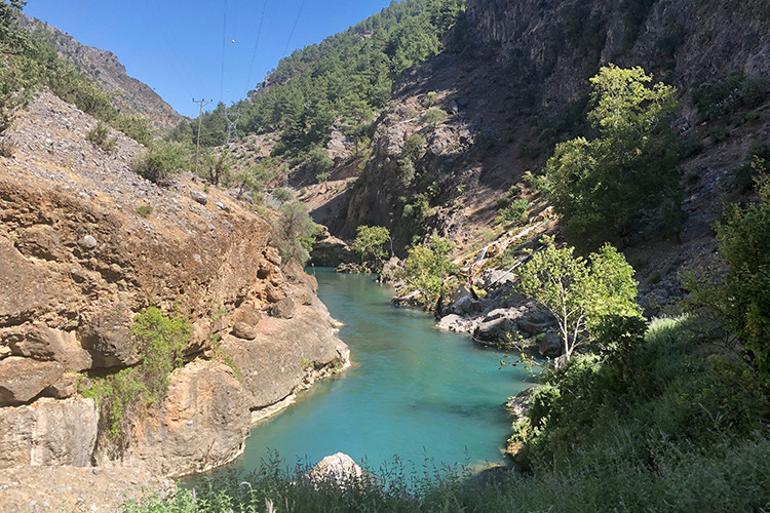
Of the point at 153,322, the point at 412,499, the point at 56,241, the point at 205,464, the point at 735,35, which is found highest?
the point at 735,35

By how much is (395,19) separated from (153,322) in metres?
181

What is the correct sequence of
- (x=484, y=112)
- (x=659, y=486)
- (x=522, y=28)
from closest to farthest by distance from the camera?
(x=659, y=486)
(x=484, y=112)
(x=522, y=28)

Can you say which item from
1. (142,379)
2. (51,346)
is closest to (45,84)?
(51,346)

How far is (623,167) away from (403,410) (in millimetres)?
18281

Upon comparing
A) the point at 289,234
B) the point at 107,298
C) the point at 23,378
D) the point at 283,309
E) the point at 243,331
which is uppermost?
the point at 289,234

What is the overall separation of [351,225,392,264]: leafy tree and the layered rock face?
55673mm

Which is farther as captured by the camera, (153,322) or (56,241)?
(153,322)

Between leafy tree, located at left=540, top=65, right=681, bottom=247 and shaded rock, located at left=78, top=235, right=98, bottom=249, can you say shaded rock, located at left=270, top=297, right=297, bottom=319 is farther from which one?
leafy tree, located at left=540, top=65, right=681, bottom=247

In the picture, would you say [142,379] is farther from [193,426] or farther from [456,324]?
[456,324]

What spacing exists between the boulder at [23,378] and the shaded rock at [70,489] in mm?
2521

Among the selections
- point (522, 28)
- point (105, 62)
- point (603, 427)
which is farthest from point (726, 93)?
point (105, 62)

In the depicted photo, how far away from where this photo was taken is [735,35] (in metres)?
44.0

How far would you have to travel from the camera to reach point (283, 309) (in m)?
25.0

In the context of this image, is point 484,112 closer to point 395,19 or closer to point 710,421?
point 710,421
